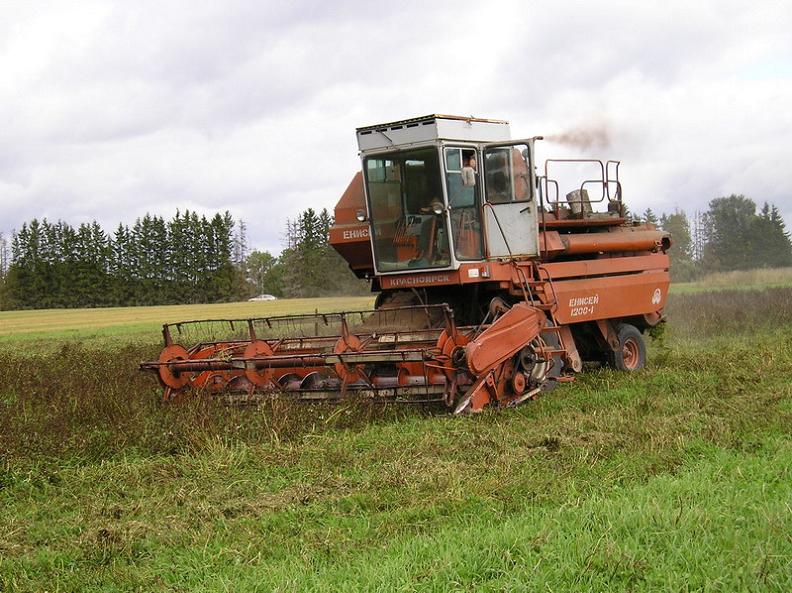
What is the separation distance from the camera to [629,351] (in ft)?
42.5

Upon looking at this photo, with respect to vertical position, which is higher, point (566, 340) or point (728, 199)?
point (728, 199)

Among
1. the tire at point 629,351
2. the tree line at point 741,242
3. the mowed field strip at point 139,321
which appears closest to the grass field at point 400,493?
the tire at point 629,351

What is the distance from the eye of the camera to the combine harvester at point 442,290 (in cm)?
907

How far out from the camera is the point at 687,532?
179 inches

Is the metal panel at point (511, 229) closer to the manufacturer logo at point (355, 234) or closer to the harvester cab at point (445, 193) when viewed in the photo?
the harvester cab at point (445, 193)

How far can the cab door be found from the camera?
10609 mm

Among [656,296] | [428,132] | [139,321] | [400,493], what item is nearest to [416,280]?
[428,132]

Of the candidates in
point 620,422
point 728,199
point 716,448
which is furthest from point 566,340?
point 728,199

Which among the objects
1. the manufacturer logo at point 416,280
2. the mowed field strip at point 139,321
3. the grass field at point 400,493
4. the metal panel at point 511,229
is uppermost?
the metal panel at point 511,229

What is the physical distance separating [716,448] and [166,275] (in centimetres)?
6477

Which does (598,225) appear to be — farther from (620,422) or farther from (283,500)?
(283,500)

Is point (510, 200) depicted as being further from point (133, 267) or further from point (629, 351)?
point (133, 267)

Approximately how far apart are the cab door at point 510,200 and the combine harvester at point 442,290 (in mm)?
16

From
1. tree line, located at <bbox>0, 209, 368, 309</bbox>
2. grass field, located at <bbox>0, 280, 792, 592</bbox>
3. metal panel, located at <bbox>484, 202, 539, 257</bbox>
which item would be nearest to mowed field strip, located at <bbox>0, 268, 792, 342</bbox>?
metal panel, located at <bbox>484, 202, 539, 257</bbox>
